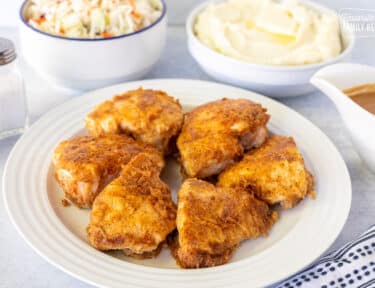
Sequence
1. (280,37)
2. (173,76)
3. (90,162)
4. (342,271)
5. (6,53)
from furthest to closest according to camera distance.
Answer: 1. (173,76)
2. (280,37)
3. (6,53)
4. (90,162)
5. (342,271)

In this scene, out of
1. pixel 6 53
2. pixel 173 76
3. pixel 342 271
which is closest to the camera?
pixel 342 271

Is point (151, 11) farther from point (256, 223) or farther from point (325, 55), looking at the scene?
point (256, 223)

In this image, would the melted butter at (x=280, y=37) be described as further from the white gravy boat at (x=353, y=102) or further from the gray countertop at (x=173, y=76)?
the white gravy boat at (x=353, y=102)

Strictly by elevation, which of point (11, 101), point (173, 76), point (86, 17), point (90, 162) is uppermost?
point (86, 17)

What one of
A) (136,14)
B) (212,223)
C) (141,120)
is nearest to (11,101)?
(141,120)

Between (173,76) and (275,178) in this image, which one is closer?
(275,178)

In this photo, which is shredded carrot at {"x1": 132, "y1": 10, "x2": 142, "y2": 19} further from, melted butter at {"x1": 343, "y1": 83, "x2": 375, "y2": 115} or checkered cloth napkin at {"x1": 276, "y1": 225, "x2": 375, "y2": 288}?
checkered cloth napkin at {"x1": 276, "y1": 225, "x2": 375, "y2": 288}

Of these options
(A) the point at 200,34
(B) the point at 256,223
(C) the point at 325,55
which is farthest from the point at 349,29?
(B) the point at 256,223

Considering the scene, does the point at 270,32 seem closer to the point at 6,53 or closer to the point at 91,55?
the point at 91,55
